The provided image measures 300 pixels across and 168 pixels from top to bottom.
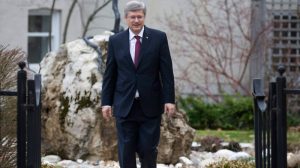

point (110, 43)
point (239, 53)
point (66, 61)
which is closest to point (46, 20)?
point (239, 53)

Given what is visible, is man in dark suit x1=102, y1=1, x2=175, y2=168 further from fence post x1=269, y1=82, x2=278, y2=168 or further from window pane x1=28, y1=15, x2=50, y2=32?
window pane x1=28, y1=15, x2=50, y2=32

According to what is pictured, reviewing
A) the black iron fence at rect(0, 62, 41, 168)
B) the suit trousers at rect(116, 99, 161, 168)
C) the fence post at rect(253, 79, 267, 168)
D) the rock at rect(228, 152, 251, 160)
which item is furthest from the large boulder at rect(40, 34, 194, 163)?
the black iron fence at rect(0, 62, 41, 168)

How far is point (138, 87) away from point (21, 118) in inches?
41.6

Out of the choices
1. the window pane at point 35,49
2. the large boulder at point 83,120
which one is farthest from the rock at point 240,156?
the window pane at point 35,49

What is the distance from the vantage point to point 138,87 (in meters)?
7.64

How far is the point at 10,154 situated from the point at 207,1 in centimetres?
1070

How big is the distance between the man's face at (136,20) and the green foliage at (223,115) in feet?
28.2

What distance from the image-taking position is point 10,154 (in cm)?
759

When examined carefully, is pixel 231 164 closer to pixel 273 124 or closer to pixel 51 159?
pixel 51 159

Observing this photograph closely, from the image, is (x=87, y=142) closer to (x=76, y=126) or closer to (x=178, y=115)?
(x=76, y=126)

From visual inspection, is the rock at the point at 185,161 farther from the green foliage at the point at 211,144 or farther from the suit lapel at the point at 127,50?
the suit lapel at the point at 127,50

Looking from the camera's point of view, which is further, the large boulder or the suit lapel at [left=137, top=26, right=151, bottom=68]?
the large boulder

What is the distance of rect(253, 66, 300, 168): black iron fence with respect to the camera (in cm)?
714

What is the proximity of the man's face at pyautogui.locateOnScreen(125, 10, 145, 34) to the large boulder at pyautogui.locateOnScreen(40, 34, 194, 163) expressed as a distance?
2566 millimetres
